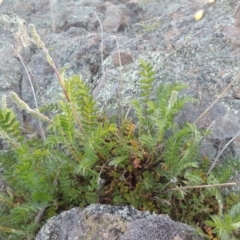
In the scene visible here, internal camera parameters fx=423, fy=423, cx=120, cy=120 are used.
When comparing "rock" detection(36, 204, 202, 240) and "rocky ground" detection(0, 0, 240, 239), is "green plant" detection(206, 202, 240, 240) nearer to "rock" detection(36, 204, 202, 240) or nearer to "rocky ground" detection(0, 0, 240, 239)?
"rock" detection(36, 204, 202, 240)

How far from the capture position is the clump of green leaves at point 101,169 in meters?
2.22

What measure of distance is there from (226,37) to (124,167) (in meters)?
1.30

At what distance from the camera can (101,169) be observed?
7.59 feet

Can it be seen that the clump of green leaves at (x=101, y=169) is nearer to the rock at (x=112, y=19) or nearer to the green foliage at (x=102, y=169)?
the green foliage at (x=102, y=169)

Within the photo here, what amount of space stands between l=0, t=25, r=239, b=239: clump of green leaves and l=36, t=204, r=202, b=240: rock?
188 mm

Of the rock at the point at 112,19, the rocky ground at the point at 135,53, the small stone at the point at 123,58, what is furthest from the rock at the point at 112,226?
the rock at the point at 112,19

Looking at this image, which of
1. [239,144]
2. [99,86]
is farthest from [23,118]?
[239,144]

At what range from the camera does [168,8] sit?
4.26m

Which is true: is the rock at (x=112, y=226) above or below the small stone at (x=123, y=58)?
below

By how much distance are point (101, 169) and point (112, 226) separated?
1.45 feet

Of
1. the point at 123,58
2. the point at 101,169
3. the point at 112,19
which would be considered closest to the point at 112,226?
the point at 101,169

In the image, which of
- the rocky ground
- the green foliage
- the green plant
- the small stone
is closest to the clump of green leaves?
the green foliage

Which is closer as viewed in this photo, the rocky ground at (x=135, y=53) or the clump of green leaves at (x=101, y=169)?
the clump of green leaves at (x=101, y=169)

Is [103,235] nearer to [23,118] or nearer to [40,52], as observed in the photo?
[23,118]
